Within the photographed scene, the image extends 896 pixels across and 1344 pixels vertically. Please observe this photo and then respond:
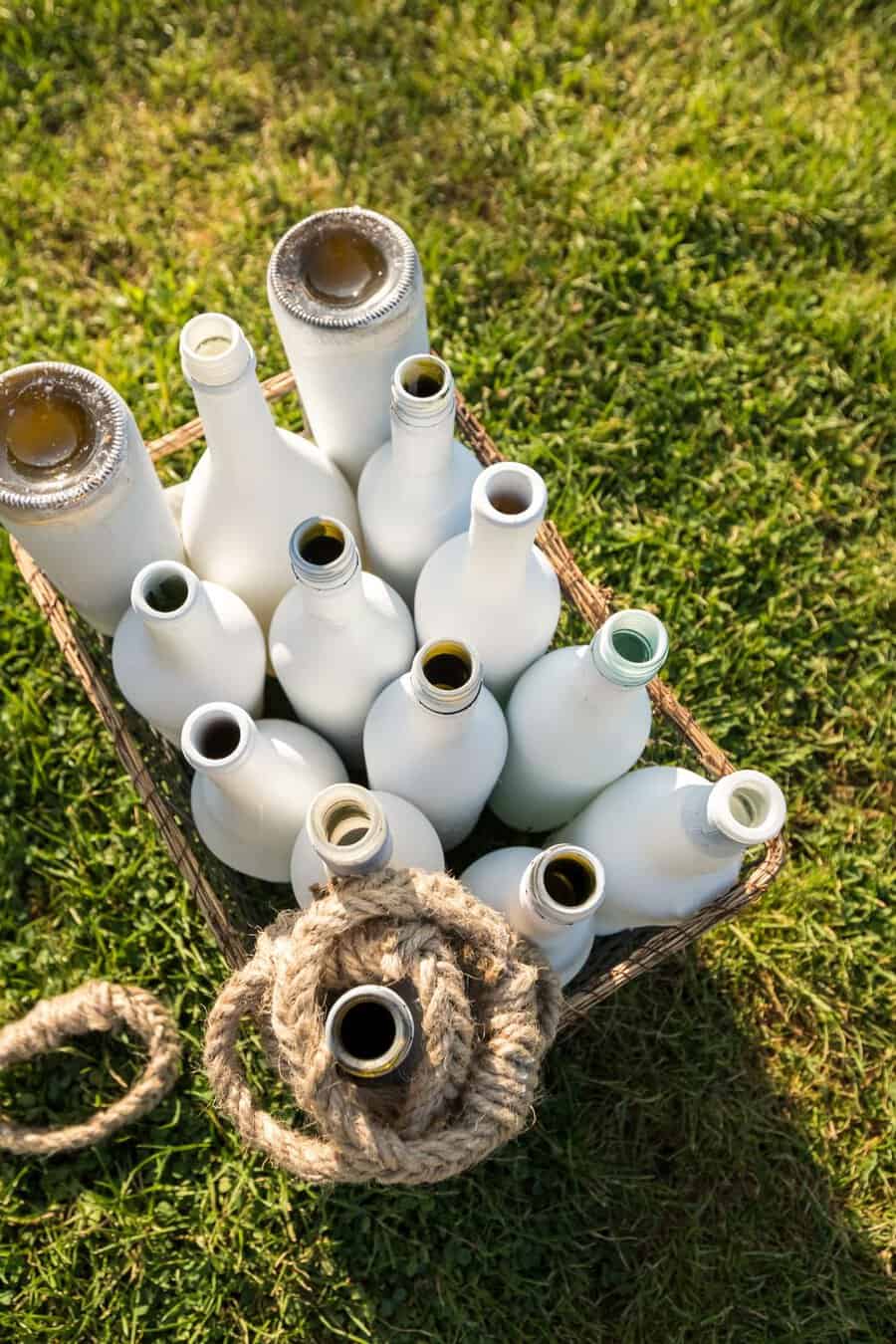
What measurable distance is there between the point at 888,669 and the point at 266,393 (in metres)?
1.03

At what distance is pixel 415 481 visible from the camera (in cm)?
102

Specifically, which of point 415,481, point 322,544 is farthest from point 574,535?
point 322,544

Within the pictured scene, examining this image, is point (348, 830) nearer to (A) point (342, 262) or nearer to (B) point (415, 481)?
(B) point (415, 481)

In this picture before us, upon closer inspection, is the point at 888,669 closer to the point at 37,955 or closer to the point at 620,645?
the point at 620,645

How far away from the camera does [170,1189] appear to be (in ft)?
4.29

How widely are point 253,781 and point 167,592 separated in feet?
0.68

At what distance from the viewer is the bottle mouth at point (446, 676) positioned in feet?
2.76

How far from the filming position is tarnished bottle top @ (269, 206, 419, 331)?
1.02m

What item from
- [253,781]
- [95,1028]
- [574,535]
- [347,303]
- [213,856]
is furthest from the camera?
[574,535]

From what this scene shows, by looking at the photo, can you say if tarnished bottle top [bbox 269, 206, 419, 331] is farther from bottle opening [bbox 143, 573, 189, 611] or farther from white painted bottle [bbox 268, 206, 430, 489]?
bottle opening [bbox 143, 573, 189, 611]

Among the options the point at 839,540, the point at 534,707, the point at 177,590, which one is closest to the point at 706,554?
the point at 839,540

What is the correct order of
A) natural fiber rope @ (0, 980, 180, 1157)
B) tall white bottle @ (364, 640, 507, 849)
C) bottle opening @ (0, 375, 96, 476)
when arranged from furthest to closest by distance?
natural fiber rope @ (0, 980, 180, 1157) → bottle opening @ (0, 375, 96, 476) → tall white bottle @ (364, 640, 507, 849)

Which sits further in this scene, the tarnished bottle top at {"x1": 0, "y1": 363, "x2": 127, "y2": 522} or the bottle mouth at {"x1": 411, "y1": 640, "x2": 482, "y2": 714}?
the tarnished bottle top at {"x1": 0, "y1": 363, "x2": 127, "y2": 522}

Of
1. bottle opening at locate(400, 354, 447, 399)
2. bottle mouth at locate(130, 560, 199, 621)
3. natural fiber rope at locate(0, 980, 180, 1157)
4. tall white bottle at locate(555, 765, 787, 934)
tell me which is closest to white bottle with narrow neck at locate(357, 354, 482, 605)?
bottle opening at locate(400, 354, 447, 399)
